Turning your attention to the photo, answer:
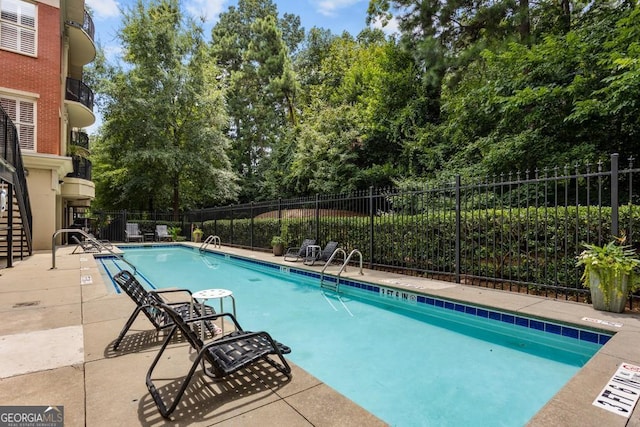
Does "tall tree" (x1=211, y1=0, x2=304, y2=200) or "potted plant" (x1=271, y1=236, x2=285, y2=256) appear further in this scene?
"tall tree" (x1=211, y1=0, x2=304, y2=200)

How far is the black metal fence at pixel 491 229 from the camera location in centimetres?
488

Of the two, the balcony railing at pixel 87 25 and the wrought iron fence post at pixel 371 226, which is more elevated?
the balcony railing at pixel 87 25

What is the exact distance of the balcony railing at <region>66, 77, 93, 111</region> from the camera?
1498cm

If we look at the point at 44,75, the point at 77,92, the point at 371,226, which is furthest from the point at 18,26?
the point at 371,226

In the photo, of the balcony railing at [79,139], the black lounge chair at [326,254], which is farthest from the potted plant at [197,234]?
the black lounge chair at [326,254]

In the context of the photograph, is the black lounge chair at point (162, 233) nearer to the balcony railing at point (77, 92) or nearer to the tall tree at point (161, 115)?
the tall tree at point (161, 115)

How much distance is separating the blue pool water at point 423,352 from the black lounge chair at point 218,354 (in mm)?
1067

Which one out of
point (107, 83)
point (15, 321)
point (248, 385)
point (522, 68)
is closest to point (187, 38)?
point (107, 83)

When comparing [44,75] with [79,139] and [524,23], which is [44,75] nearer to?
[79,139]

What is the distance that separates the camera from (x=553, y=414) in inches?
81.4

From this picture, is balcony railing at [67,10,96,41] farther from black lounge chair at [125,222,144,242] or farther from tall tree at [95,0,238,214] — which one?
black lounge chair at [125,222,144,242]

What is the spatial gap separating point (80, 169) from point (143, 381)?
16980mm

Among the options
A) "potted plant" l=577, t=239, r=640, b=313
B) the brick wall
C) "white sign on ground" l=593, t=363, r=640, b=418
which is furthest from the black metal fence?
the brick wall

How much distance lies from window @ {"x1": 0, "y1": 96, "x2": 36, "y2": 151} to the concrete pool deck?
407 inches
